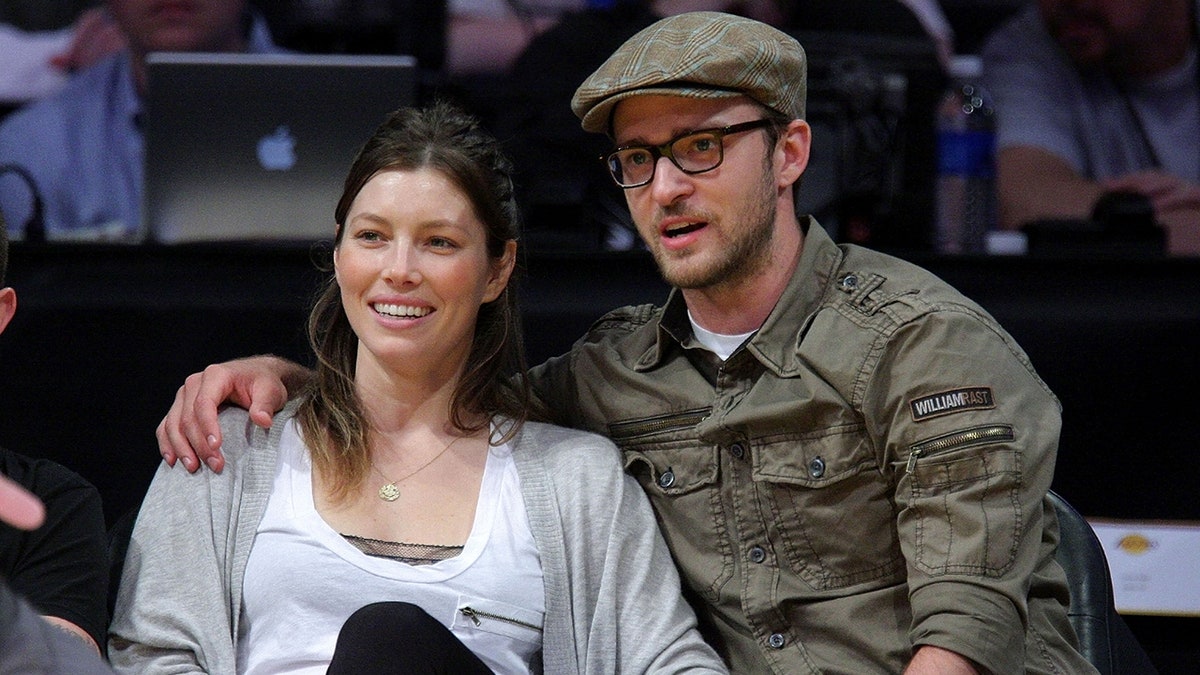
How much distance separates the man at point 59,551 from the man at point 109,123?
8.14 feet

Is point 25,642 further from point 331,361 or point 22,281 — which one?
point 22,281

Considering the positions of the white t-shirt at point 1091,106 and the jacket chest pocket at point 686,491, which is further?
the white t-shirt at point 1091,106

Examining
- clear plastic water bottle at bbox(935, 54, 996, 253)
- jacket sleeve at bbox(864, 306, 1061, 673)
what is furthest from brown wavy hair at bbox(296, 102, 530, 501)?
clear plastic water bottle at bbox(935, 54, 996, 253)

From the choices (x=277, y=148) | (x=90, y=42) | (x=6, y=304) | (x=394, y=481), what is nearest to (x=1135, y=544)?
(x=394, y=481)

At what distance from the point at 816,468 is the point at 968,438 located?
222 mm

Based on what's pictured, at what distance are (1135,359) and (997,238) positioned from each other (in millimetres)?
722

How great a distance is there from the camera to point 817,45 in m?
3.40

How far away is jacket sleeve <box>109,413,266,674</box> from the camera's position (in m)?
1.90

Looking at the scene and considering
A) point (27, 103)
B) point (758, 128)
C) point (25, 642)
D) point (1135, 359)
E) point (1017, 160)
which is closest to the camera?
point (25, 642)

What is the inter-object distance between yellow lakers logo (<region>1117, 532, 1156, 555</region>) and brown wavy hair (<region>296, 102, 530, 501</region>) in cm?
114

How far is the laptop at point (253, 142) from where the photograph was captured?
2.98 metres

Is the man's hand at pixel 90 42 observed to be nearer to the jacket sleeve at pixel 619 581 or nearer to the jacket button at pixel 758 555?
the jacket sleeve at pixel 619 581

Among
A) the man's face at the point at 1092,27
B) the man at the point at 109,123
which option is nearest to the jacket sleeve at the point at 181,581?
the man at the point at 109,123

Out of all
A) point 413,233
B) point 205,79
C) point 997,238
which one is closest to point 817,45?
point 997,238
